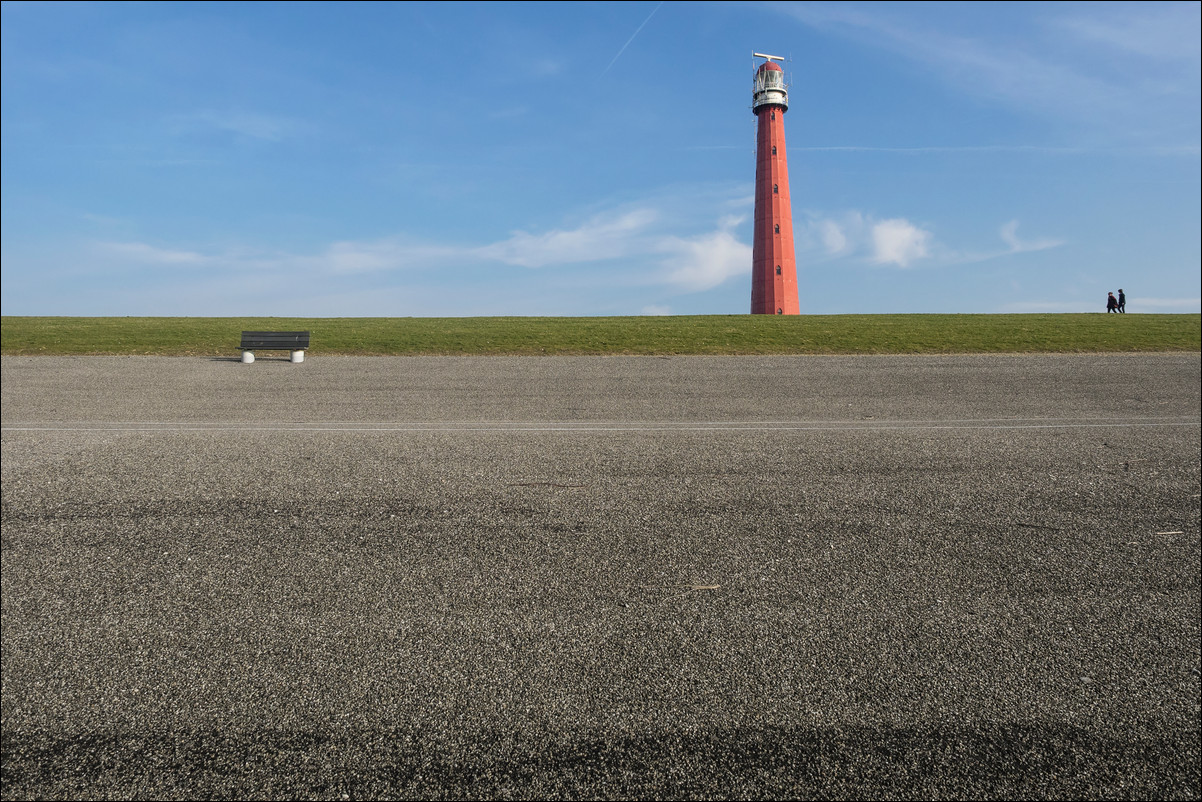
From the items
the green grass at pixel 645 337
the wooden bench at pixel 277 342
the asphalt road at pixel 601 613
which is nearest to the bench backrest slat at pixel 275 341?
the wooden bench at pixel 277 342

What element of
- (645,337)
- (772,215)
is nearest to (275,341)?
(645,337)

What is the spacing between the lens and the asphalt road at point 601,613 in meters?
3.70

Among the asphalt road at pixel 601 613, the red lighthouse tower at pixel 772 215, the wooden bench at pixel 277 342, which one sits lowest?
the asphalt road at pixel 601 613

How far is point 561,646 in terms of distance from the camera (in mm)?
4469

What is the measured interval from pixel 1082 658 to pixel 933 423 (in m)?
5.51

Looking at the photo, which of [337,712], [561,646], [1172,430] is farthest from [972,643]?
[1172,430]

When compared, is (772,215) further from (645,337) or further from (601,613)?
(601,613)

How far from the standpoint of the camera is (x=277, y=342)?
15016mm

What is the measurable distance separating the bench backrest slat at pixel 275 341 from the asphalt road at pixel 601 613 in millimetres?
6138

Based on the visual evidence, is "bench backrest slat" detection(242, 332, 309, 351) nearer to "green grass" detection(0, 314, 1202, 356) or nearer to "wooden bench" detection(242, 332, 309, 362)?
"wooden bench" detection(242, 332, 309, 362)

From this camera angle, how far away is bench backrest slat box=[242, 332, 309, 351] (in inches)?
590

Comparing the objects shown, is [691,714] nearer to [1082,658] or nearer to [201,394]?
[1082,658]

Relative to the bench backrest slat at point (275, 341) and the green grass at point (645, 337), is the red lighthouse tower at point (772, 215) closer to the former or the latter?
the green grass at point (645, 337)

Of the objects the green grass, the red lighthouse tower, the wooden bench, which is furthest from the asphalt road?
the red lighthouse tower
